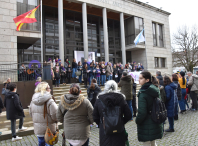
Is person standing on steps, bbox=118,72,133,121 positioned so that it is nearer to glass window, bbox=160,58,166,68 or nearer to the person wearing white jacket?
the person wearing white jacket

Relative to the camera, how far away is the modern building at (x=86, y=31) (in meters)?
12.5

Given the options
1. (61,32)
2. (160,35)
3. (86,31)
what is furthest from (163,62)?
(61,32)

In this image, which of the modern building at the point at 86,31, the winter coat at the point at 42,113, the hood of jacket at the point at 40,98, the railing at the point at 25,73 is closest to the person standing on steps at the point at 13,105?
the winter coat at the point at 42,113

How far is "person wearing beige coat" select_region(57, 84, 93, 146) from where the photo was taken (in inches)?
116

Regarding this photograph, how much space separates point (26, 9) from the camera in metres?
13.3

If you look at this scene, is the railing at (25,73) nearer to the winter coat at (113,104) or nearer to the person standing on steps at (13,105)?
the person standing on steps at (13,105)

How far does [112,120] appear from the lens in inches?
104

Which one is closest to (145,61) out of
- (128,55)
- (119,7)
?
(128,55)

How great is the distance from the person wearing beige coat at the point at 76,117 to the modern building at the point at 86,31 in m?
11.2

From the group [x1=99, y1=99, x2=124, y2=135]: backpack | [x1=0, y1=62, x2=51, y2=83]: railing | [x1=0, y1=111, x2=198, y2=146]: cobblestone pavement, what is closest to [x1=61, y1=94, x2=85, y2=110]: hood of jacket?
[x1=99, y1=99, x2=124, y2=135]: backpack

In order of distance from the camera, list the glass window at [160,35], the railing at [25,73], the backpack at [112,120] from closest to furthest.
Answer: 1. the backpack at [112,120]
2. the railing at [25,73]
3. the glass window at [160,35]

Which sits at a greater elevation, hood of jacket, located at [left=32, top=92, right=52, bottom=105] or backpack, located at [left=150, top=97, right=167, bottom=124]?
hood of jacket, located at [left=32, top=92, right=52, bottom=105]

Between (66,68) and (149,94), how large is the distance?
10.4 meters

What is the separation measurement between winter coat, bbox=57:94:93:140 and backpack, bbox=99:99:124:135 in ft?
1.55
